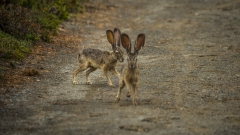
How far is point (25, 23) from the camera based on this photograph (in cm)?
1794

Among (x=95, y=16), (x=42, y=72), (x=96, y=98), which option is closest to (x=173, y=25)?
(x=95, y=16)

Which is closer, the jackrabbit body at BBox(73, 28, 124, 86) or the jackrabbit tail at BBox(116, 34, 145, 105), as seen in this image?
the jackrabbit tail at BBox(116, 34, 145, 105)

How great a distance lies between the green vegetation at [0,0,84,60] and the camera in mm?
15617

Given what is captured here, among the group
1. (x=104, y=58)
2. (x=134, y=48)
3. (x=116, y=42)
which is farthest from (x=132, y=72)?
(x=104, y=58)

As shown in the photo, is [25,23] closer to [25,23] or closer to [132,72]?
[25,23]

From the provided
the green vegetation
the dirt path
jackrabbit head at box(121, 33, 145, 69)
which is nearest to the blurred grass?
the green vegetation

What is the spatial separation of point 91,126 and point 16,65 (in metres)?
5.92

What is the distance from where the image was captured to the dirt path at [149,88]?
9188 mm

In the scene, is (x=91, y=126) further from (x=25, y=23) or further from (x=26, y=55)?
(x=25, y=23)

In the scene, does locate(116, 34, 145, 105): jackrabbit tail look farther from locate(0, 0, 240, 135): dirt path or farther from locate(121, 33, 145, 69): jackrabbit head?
locate(0, 0, 240, 135): dirt path

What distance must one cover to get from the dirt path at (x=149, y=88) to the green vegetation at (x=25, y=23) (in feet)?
1.59

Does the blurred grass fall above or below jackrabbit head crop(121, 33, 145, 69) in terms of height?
above

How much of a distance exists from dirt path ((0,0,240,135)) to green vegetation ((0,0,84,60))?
19.1 inches

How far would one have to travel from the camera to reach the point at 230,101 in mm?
10875
